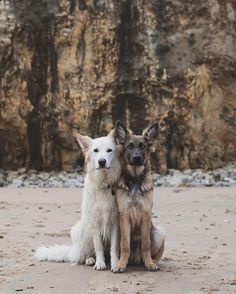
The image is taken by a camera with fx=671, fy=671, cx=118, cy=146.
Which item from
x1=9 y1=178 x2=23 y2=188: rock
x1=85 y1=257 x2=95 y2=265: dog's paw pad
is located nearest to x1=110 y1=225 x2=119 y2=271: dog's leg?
x1=85 y1=257 x2=95 y2=265: dog's paw pad

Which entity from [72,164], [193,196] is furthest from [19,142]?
[193,196]

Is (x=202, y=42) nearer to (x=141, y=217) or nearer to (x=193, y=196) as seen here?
(x=193, y=196)

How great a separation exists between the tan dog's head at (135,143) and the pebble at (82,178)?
13.1 m

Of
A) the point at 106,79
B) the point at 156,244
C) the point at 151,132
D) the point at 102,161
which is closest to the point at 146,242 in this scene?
the point at 156,244

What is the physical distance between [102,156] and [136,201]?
608 mm

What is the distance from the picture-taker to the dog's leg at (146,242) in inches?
285

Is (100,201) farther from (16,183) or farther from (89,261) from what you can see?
(16,183)

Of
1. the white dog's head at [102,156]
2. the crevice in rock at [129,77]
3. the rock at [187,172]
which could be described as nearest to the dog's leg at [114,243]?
the white dog's head at [102,156]

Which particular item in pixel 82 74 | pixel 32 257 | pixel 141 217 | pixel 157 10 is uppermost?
pixel 157 10

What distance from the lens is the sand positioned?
21.1 feet

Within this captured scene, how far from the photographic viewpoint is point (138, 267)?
294 inches

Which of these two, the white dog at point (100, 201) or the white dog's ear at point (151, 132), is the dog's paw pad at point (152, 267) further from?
the white dog's ear at point (151, 132)

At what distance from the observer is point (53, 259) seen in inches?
311

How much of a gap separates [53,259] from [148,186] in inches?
59.2
